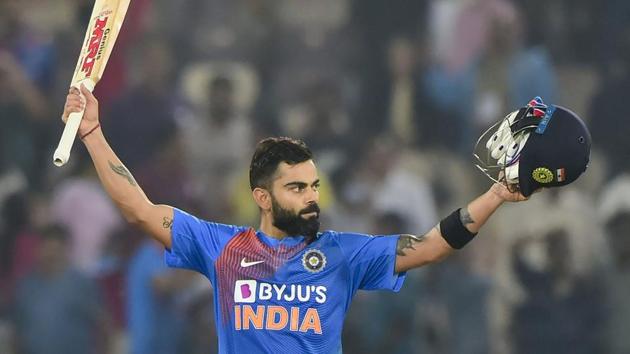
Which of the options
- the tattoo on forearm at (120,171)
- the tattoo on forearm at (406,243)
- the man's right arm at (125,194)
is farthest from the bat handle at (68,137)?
the tattoo on forearm at (406,243)

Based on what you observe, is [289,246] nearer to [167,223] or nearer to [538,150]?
[167,223]

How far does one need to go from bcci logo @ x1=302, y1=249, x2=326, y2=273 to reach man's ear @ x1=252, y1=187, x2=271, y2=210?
0.83 ft

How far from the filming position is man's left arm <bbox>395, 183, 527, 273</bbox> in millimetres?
4707

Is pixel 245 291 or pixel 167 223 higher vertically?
pixel 167 223

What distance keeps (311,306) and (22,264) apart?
6465 millimetres

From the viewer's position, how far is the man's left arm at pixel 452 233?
4707mm

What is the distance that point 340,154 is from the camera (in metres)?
10.7

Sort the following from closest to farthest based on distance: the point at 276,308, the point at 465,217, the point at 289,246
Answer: the point at 465,217, the point at 276,308, the point at 289,246

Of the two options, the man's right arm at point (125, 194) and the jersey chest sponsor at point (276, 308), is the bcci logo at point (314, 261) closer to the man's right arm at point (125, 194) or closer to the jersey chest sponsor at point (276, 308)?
the jersey chest sponsor at point (276, 308)

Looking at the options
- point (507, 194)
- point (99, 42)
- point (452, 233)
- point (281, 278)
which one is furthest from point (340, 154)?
point (507, 194)

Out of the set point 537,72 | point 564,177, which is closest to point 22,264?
point 537,72

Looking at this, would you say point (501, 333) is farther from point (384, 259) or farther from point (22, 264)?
point (384, 259)

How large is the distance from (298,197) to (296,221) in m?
0.09

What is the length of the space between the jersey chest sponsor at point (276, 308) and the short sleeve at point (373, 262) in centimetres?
17
